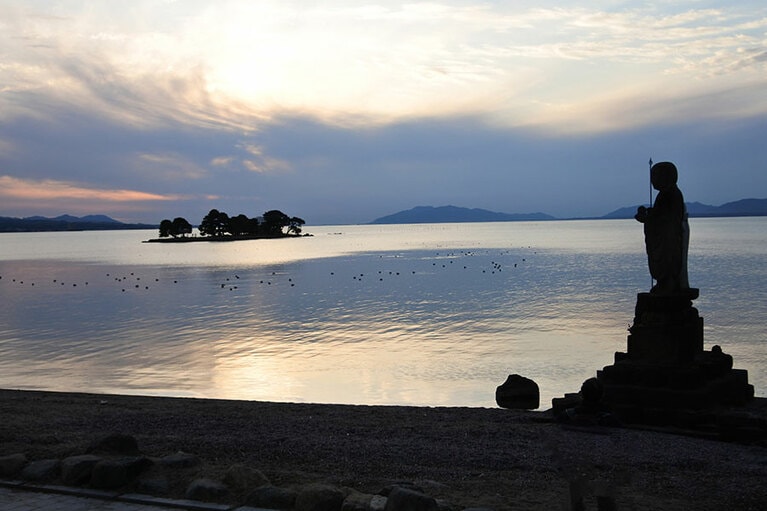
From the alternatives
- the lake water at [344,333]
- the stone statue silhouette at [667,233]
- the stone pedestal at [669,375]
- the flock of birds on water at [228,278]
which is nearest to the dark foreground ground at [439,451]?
the stone pedestal at [669,375]

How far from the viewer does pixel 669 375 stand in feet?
38.8

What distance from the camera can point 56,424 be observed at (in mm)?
11695

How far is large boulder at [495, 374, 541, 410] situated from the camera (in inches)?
641

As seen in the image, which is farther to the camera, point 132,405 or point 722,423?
point 132,405

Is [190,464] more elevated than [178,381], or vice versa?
[190,464]

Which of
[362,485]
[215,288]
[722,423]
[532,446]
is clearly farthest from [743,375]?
[215,288]

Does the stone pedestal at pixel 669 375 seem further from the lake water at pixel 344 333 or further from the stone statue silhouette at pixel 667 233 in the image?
the lake water at pixel 344 333

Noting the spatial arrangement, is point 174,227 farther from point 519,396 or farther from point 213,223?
point 519,396

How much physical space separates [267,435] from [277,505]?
12.9ft

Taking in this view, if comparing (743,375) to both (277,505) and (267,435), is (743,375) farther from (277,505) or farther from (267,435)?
(277,505)

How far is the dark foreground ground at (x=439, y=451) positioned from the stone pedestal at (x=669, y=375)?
69cm

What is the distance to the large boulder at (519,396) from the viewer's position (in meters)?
16.3

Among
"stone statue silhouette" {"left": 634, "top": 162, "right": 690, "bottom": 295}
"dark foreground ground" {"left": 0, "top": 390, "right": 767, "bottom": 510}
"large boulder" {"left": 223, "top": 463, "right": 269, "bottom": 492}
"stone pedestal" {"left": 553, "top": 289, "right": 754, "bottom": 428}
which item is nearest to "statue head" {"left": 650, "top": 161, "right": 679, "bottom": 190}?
"stone statue silhouette" {"left": 634, "top": 162, "right": 690, "bottom": 295}

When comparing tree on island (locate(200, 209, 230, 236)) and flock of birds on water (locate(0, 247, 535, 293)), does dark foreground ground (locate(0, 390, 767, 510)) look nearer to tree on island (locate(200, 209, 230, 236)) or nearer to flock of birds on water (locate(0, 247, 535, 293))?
flock of birds on water (locate(0, 247, 535, 293))
